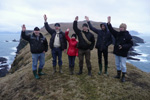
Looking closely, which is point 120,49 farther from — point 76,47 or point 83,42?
point 76,47

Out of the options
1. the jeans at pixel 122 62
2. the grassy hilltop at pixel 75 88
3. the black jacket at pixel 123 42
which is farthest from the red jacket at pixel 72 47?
the jeans at pixel 122 62

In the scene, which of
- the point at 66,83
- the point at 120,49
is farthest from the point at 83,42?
the point at 66,83

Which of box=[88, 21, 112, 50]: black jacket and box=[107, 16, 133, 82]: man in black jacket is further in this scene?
box=[88, 21, 112, 50]: black jacket

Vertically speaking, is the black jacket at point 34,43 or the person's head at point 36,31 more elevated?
the person's head at point 36,31

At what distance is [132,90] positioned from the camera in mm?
10055

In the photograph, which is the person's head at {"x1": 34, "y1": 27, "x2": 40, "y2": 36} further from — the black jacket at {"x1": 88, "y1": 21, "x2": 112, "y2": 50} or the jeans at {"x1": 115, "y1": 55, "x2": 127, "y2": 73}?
the jeans at {"x1": 115, "y1": 55, "x2": 127, "y2": 73}

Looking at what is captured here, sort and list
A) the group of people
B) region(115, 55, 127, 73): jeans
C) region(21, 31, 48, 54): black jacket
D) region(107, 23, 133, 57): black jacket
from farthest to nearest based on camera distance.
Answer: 1. region(21, 31, 48, 54): black jacket
2. region(115, 55, 127, 73): jeans
3. the group of people
4. region(107, 23, 133, 57): black jacket

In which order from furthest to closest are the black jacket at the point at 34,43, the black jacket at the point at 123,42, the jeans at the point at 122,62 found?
the black jacket at the point at 34,43, the jeans at the point at 122,62, the black jacket at the point at 123,42

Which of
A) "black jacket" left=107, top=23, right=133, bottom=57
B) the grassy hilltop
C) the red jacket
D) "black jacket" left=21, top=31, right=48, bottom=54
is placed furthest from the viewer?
the red jacket

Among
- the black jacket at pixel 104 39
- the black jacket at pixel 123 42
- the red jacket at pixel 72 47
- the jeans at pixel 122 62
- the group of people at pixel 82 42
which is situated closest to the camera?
the black jacket at pixel 123 42

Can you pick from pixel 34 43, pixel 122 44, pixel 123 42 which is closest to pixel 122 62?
pixel 122 44

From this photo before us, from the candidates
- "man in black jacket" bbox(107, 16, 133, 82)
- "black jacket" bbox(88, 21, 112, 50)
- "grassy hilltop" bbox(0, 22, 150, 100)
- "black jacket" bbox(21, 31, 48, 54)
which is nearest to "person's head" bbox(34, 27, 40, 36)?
"black jacket" bbox(21, 31, 48, 54)

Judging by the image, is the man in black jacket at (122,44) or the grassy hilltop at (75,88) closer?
the grassy hilltop at (75,88)

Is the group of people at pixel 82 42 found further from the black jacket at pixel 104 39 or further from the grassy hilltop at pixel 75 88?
the grassy hilltop at pixel 75 88
